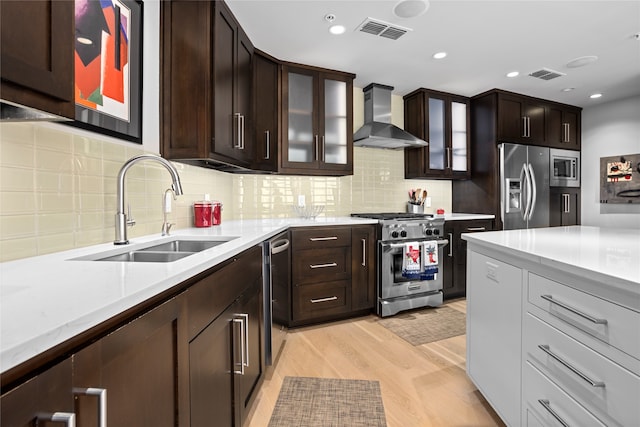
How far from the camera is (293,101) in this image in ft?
9.80

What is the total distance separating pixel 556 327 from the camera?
1125 mm

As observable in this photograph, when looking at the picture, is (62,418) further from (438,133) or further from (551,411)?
(438,133)

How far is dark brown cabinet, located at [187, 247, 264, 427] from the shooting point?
3.17ft

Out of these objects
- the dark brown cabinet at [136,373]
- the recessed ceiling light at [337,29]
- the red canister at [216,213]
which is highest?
the recessed ceiling light at [337,29]

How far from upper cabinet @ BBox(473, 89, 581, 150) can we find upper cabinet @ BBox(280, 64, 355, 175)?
6.09 ft

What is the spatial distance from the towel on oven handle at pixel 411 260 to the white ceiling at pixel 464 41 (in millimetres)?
1793

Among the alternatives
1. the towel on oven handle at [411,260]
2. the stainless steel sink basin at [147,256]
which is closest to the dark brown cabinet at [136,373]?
the stainless steel sink basin at [147,256]

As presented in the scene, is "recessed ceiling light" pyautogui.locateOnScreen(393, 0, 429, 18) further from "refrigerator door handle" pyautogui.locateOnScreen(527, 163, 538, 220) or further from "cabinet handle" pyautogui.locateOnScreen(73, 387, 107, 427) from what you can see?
"refrigerator door handle" pyautogui.locateOnScreen(527, 163, 538, 220)

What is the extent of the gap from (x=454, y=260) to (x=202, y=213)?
2712 millimetres

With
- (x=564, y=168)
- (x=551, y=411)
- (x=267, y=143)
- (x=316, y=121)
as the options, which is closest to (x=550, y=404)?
(x=551, y=411)

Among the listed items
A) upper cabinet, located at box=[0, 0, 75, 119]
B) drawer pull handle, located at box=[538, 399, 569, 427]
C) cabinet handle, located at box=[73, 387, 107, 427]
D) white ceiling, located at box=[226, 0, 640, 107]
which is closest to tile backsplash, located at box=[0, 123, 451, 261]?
upper cabinet, located at box=[0, 0, 75, 119]

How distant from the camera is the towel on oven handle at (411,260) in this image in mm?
3020

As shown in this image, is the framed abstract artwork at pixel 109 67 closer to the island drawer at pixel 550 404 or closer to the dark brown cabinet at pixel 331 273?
the dark brown cabinet at pixel 331 273

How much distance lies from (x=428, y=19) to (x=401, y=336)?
8.12 feet
